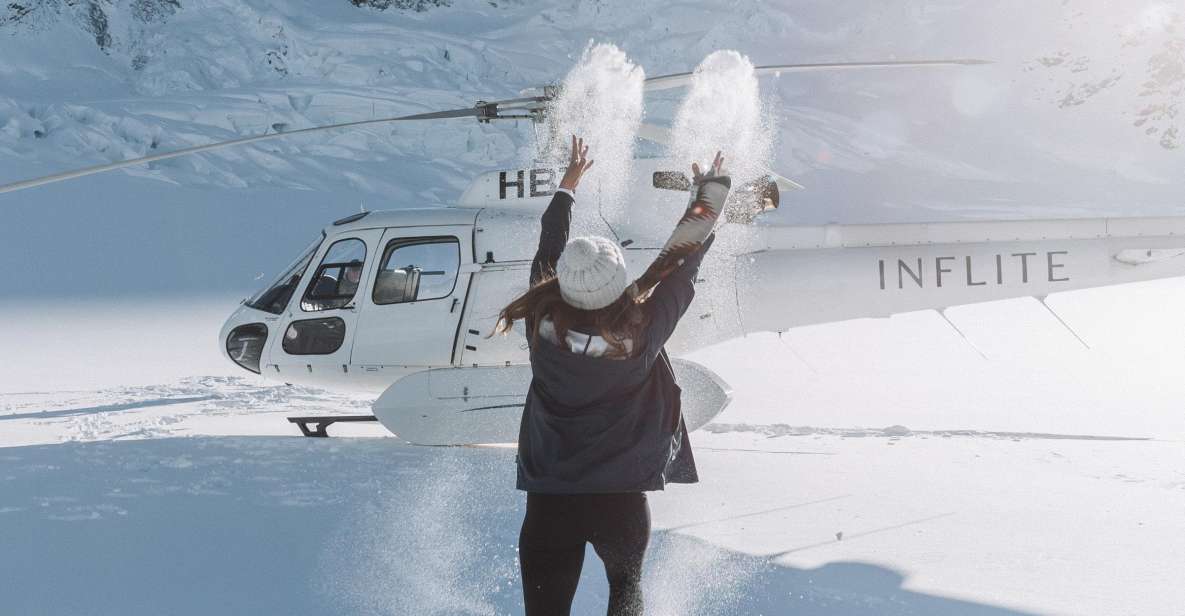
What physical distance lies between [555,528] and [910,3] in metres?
52.9

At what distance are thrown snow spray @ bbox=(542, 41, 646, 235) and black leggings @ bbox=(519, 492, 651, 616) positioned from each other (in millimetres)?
3325

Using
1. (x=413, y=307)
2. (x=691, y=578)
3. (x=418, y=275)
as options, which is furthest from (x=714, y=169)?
(x=418, y=275)

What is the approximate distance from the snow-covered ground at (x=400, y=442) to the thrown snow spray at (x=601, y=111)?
5.60ft

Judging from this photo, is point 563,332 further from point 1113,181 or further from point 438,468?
point 1113,181

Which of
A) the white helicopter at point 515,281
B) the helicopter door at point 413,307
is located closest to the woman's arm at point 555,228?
the white helicopter at point 515,281

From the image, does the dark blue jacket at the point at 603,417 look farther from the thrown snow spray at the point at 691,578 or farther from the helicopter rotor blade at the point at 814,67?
the helicopter rotor blade at the point at 814,67

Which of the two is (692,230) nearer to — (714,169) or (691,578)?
(714,169)

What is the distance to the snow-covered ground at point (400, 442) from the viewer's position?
3.05 meters

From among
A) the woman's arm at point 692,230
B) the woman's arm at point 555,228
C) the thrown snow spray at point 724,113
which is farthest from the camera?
the thrown snow spray at point 724,113

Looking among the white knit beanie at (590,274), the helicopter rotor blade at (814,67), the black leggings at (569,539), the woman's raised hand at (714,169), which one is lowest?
the black leggings at (569,539)

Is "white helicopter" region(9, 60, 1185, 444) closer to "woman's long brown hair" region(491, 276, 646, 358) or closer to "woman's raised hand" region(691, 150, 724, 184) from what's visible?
"woman's raised hand" region(691, 150, 724, 184)

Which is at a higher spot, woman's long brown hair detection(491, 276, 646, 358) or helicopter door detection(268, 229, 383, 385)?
woman's long brown hair detection(491, 276, 646, 358)

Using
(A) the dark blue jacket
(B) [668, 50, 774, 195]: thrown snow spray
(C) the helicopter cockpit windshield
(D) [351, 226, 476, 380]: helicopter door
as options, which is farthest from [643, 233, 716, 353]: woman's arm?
(C) the helicopter cockpit windshield

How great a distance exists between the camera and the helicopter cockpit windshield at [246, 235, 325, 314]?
5746 millimetres
